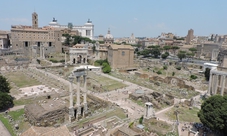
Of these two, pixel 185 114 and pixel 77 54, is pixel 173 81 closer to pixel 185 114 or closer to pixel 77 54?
pixel 185 114

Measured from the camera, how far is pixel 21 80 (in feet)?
154

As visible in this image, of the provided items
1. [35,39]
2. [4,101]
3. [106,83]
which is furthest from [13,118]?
[35,39]

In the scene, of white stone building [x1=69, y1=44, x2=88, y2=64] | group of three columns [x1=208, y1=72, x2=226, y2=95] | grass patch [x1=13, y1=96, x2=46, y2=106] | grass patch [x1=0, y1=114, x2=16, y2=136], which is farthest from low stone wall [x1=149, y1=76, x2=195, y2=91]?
grass patch [x1=0, y1=114, x2=16, y2=136]

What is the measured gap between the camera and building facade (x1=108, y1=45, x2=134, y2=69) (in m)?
65.4

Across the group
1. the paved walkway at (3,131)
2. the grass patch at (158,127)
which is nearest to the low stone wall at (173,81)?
the grass patch at (158,127)

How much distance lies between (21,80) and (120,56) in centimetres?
3542

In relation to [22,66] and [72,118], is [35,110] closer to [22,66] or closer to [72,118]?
[72,118]

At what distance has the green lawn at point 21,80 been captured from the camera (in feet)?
144

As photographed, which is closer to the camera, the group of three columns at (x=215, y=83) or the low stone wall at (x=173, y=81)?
the group of three columns at (x=215, y=83)

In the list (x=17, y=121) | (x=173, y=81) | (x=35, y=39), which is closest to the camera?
(x=17, y=121)

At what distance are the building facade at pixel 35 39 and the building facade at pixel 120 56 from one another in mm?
33312

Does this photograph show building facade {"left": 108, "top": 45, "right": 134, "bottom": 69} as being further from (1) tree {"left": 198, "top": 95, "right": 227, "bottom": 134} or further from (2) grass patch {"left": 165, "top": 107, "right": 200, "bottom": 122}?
(1) tree {"left": 198, "top": 95, "right": 227, "bottom": 134}

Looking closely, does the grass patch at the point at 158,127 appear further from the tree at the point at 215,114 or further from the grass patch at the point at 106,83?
the grass patch at the point at 106,83

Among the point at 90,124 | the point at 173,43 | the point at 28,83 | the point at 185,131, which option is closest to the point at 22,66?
the point at 28,83
